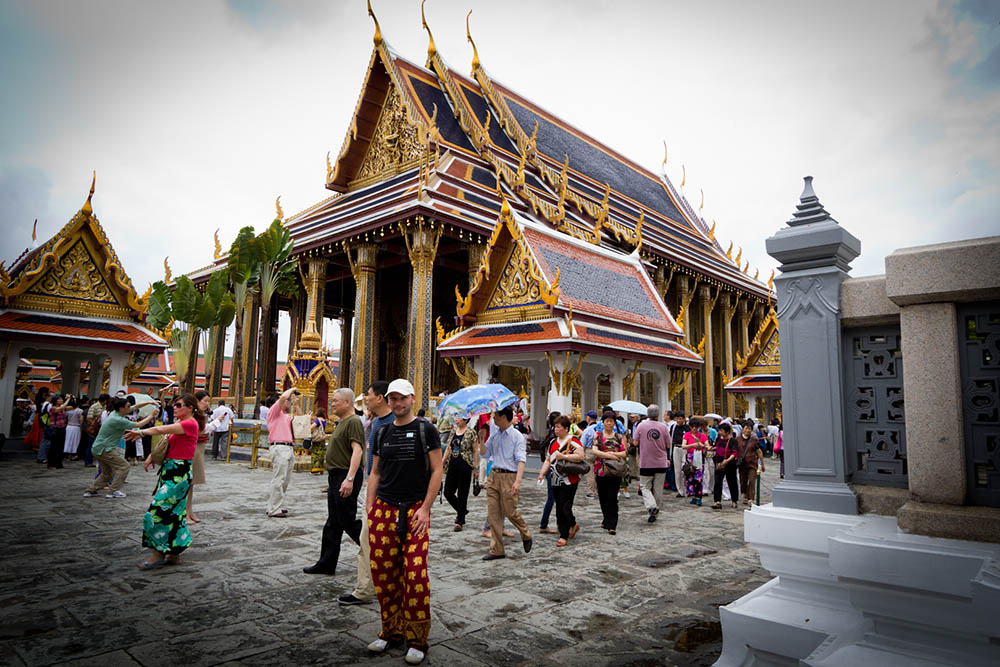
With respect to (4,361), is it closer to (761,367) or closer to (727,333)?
(761,367)

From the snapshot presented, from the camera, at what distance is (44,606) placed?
377 cm

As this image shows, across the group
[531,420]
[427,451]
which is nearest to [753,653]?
[427,451]

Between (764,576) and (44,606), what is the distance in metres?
5.06

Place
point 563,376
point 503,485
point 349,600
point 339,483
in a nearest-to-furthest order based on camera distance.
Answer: point 349,600, point 339,483, point 503,485, point 563,376

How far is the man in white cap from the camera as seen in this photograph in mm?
3168

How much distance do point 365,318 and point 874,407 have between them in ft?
49.3

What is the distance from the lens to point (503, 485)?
5527mm

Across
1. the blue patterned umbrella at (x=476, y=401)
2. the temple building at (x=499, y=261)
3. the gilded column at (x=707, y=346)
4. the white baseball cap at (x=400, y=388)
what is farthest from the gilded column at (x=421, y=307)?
the gilded column at (x=707, y=346)

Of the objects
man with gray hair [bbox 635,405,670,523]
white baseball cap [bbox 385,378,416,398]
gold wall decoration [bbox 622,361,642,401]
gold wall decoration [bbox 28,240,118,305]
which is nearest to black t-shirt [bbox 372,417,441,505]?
white baseball cap [bbox 385,378,416,398]

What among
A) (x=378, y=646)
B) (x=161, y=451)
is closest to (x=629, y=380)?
(x=161, y=451)

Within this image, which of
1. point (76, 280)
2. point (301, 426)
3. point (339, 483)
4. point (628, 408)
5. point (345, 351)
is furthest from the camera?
point (345, 351)

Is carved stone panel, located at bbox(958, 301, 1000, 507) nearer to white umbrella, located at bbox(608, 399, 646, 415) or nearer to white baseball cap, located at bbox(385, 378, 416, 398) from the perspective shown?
white baseball cap, located at bbox(385, 378, 416, 398)

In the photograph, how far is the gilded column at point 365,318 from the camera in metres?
16.8

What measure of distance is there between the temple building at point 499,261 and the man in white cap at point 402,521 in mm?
8273
